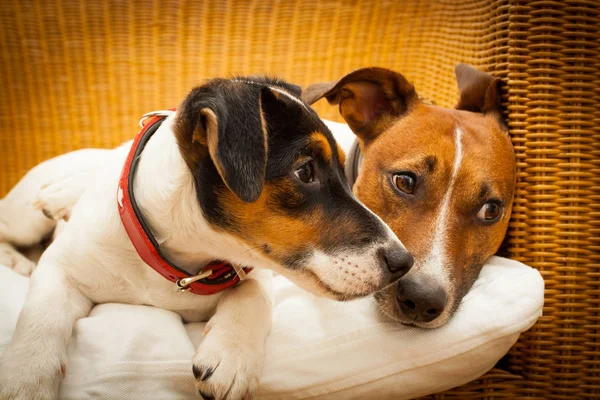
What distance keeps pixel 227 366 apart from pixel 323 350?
287 mm

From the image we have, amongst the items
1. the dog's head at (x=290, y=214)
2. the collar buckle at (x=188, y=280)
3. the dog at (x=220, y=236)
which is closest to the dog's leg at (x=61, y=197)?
the dog at (x=220, y=236)

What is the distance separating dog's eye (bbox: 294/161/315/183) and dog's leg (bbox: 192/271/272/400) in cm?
42

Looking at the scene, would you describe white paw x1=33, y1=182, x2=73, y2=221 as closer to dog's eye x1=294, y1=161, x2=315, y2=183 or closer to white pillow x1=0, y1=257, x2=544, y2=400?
white pillow x1=0, y1=257, x2=544, y2=400

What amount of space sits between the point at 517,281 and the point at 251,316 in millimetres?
814

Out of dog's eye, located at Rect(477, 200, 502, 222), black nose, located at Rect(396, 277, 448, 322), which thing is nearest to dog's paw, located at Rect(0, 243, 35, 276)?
black nose, located at Rect(396, 277, 448, 322)

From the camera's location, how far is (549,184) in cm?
171

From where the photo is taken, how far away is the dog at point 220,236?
1248 mm

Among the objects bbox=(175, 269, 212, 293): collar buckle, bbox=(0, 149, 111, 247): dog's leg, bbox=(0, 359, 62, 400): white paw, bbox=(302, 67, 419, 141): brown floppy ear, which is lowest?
bbox=(0, 149, 111, 247): dog's leg

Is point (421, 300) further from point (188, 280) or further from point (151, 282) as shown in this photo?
point (151, 282)

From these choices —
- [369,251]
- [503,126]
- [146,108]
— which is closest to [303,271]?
[369,251]

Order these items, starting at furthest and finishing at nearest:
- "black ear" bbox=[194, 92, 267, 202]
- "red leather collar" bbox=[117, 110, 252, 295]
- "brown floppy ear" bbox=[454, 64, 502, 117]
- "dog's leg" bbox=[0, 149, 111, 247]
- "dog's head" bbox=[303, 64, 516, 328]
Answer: "dog's leg" bbox=[0, 149, 111, 247] → "brown floppy ear" bbox=[454, 64, 502, 117] → "dog's head" bbox=[303, 64, 516, 328] → "red leather collar" bbox=[117, 110, 252, 295] → "black ear" bbox=[194, 92, 267, 202]

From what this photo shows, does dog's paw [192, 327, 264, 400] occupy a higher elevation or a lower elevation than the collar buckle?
lower

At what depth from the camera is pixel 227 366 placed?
1286 millimetres

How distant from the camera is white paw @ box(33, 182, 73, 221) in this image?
1.98 m
